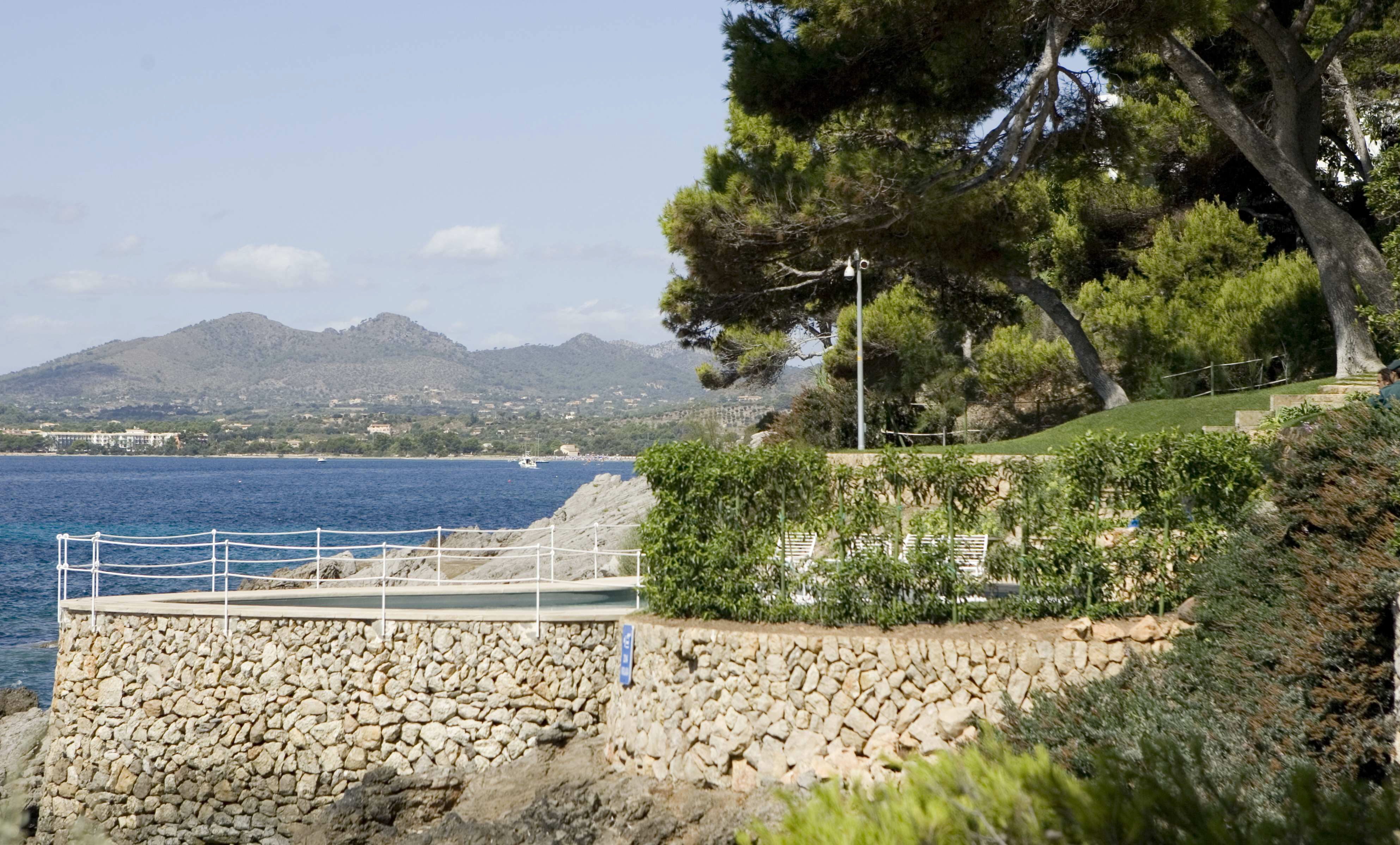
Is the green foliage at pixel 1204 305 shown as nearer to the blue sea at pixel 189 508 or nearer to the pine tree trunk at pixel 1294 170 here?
the pine tree trunk at pixel 1294 170

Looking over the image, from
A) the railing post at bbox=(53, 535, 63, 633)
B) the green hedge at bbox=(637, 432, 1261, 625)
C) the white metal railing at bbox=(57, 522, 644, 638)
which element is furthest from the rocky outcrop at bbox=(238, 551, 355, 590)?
the green hedge at bbox=(637, 432, 1261, 625)

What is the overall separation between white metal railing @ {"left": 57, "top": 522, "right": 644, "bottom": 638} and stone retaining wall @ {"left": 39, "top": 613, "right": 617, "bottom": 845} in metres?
0.44

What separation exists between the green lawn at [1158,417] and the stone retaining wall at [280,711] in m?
9.09

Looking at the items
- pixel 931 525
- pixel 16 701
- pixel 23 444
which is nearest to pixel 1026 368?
pixel 931 525

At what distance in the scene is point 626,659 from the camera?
12.3 metres

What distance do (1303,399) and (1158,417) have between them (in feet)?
11.7

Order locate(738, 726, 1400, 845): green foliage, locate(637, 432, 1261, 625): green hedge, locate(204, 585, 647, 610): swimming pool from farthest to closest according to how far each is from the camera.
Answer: locate(204, 585, 647, 610): swimming pool, locate(637, 432, 1261, 625): green hedge, locate(738, 726, 1400, 845): green foliage

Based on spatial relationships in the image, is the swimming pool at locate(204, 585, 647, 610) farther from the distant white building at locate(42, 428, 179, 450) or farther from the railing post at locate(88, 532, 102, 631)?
the distant white building at locate(42, 428, 179, 450)

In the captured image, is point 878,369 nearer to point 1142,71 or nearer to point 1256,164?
point 1142,71

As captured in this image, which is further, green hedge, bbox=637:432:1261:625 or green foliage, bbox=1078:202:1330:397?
green foliage, bbox=1078:202:1330:397

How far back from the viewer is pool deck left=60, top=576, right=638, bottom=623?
13562 millimetres

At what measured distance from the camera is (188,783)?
13.8 metres

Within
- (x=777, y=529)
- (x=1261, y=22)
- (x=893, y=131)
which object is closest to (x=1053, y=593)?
(x=777, y=529)

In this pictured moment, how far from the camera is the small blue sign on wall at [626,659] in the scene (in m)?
12.3
